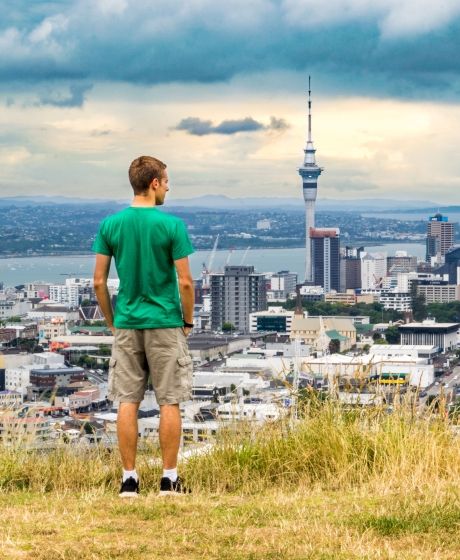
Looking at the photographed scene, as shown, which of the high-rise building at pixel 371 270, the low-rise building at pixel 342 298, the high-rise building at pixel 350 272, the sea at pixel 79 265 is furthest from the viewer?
the sea at pixel 79 265

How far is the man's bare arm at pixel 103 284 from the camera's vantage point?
355cm

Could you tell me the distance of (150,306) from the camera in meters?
3.48

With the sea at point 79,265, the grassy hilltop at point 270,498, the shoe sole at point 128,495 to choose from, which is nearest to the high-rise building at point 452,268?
the sea at point 79,265

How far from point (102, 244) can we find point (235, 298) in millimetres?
59886

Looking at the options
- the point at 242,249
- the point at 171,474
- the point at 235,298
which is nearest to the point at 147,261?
the point at 171,474

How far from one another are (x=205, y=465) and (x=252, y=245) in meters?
109

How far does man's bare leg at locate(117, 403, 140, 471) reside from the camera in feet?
11.7

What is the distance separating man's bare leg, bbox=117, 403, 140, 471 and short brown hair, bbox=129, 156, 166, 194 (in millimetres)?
572

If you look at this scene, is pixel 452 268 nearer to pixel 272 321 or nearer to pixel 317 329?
pixel 272 321

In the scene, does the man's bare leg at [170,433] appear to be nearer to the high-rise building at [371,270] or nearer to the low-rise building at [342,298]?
the low-rise building at [342,298]

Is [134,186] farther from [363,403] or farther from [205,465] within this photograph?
[363,403]

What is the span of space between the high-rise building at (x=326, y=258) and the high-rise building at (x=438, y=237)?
1027 centimetres

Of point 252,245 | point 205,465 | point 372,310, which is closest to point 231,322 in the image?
point 372,310

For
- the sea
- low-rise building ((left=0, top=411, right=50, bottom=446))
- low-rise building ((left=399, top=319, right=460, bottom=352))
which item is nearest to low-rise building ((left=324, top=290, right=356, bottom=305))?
low-rise building ((left=399, top=319, right=460, bottom=352))
